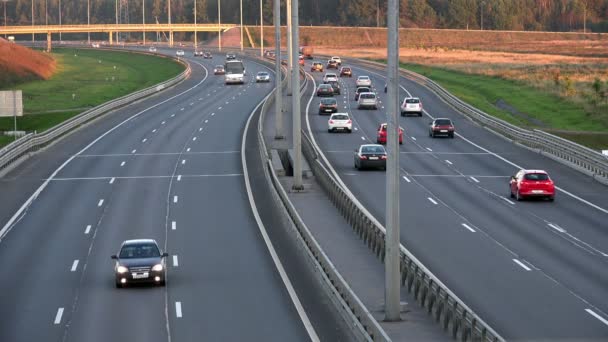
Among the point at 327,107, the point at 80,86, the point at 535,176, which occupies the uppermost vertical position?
the point at 80,86

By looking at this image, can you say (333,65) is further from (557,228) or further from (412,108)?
(557,228)

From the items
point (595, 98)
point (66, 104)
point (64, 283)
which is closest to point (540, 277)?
point (64, 283)

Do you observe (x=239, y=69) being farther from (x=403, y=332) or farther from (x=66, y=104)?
(x=403, y=332)

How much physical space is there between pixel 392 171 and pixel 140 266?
10.8 meters

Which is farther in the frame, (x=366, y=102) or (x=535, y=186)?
(x=366, y=102)

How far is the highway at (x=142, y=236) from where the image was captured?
29.9 metres

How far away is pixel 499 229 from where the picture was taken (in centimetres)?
4469

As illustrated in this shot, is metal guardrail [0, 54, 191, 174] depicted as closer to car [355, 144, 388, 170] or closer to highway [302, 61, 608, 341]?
highway [302, 61, 608, 341]

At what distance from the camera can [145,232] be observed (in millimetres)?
44906

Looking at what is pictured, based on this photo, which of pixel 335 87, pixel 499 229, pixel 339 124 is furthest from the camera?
pixel 335 87

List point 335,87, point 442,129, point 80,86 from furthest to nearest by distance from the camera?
point 80,86 → point 335,87 → point 442,129

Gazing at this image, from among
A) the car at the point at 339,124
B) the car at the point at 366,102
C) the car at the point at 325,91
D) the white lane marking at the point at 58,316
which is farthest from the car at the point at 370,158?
the car at the point at 325,91

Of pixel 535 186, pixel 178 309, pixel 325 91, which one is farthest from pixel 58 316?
pixel 325 91

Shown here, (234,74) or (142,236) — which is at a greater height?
(234,74)
